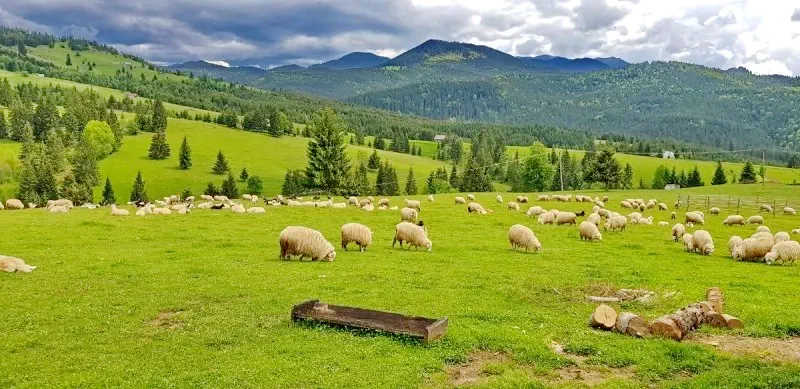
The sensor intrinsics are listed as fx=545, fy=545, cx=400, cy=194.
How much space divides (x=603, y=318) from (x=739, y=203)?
59.7m

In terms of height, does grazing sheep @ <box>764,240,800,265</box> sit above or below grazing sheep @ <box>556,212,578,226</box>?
above

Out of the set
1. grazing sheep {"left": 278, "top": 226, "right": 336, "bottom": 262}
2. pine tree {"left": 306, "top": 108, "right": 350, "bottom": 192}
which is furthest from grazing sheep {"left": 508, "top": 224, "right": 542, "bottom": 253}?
pine tree {"left": 306, "top": 108, "right": 350, "bottom": 192}

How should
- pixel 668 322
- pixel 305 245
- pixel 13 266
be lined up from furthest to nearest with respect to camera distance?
pixel 305 245 → pixel 13 266 → pixel 668 322

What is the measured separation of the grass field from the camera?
1037 centimetres

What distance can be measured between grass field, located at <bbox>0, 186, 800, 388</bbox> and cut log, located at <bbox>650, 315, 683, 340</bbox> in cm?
37

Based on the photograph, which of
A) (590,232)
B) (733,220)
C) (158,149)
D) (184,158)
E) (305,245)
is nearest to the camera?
(305,245)

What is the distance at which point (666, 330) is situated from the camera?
41.5ft

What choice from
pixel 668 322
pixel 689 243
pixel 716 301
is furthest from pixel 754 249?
pixel 668 322

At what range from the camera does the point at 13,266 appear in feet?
62.8

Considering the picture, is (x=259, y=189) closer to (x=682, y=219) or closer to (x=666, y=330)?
(x=682, y=219)

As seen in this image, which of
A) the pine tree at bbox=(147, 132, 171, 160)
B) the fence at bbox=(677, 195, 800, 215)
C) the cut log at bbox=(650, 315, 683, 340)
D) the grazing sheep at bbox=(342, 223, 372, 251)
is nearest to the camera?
the cut log at bbox=(650, 315, 683, 340)

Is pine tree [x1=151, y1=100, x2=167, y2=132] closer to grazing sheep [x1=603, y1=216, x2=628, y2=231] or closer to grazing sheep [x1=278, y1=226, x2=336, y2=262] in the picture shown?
grazing sheep [x1=603, y1=216, x2=628, y2=231]

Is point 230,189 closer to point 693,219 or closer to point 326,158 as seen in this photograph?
point 326,158

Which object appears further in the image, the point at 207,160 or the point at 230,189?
the point at 207,160
